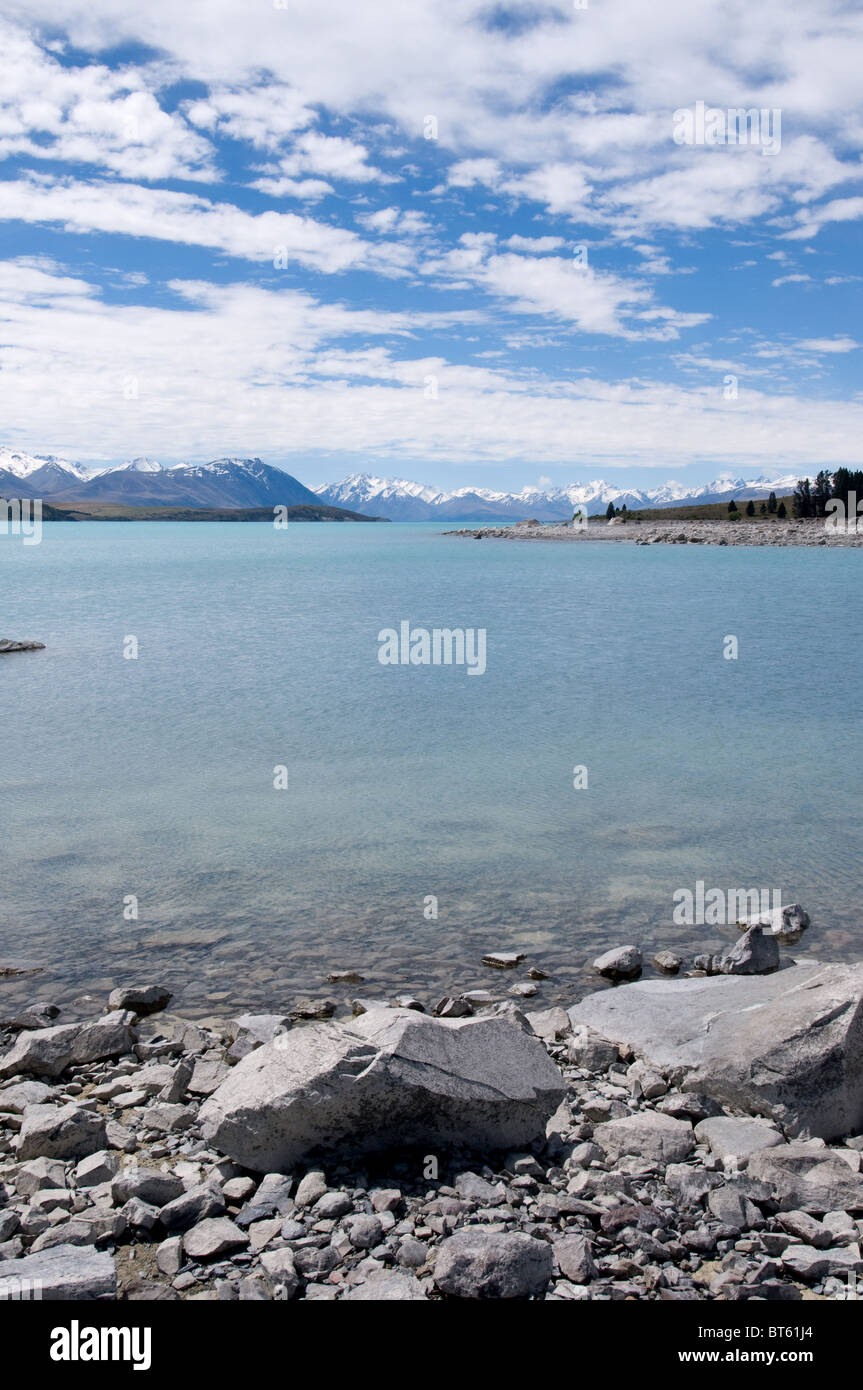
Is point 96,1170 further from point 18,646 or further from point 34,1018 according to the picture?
point 18,646

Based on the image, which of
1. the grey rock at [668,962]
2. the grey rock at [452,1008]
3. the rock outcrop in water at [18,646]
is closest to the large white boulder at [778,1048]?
the grey rock at [452,1008]

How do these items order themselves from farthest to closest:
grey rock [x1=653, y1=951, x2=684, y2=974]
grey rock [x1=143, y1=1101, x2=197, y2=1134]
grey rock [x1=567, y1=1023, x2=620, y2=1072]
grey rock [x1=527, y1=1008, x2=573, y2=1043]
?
grey rock [x1=653, y1=951, x2=684, y2=974]
grey rock [x1=527, y1=1008, x2=573, y2=1043]
grey rock [x1=567, y1=1023, x2=620, y2=1072]
grey rock [x1=143, y1=1101, x2=197, y2=1134]

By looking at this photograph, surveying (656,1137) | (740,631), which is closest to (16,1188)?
(656,1137)

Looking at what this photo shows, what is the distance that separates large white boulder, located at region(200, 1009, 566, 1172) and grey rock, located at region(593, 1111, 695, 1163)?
0.56 meters

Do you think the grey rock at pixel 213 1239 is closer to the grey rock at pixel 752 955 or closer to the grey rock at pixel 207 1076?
Result: the grey rock at pixel 207 1076

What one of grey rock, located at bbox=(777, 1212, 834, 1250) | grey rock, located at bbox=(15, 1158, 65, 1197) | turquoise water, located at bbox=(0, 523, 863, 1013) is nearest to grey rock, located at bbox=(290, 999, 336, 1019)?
turquoise water, located at bbox=(0, 523, 863, 1013)

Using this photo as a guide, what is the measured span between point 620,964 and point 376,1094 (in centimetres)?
646

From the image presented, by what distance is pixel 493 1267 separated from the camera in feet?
21.5

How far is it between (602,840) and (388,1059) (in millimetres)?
12274

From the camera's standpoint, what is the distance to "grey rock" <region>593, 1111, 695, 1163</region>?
27.8ft

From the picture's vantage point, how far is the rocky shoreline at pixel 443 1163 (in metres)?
6.83

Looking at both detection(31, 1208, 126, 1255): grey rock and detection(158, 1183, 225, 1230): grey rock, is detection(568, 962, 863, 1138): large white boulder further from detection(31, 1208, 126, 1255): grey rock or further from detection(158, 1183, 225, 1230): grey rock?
detection(31, 1208, 126, 1255): grey rock

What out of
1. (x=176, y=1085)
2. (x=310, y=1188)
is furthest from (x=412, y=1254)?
(x=176, y=1085)

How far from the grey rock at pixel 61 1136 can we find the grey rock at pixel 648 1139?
477 centimetres
